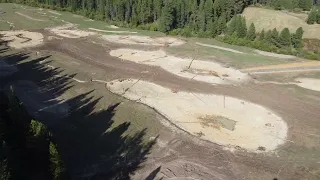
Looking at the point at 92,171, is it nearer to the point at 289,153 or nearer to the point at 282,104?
the point at 289,153

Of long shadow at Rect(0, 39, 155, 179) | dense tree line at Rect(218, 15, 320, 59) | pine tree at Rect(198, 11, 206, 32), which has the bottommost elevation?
long shadow at Rect(0, 39, 155, 179)

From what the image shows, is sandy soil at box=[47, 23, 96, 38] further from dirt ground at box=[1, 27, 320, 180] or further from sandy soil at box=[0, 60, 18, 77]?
sandy soil at box=[0, 60, 18, 77]

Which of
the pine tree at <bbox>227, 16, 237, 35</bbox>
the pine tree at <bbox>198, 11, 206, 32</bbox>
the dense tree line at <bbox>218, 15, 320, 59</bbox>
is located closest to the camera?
the dense tree line at <bbox>218, 15, 320, 59</bbox>

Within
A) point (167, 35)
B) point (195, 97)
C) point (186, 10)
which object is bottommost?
point (195, 97)

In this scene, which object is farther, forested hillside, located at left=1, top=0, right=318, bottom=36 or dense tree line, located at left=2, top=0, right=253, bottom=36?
dense tree line, located at left=2, top=0, right=253, bottom=36

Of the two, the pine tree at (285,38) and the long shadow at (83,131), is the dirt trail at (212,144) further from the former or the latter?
the pine tree at (285,38)

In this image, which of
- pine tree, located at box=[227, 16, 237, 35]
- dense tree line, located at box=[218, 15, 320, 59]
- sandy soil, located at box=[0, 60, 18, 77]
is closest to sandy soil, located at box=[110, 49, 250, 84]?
dense tree line, located at box=[218, 15, 320, 59]

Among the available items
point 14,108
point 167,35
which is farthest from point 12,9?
point 14,108
